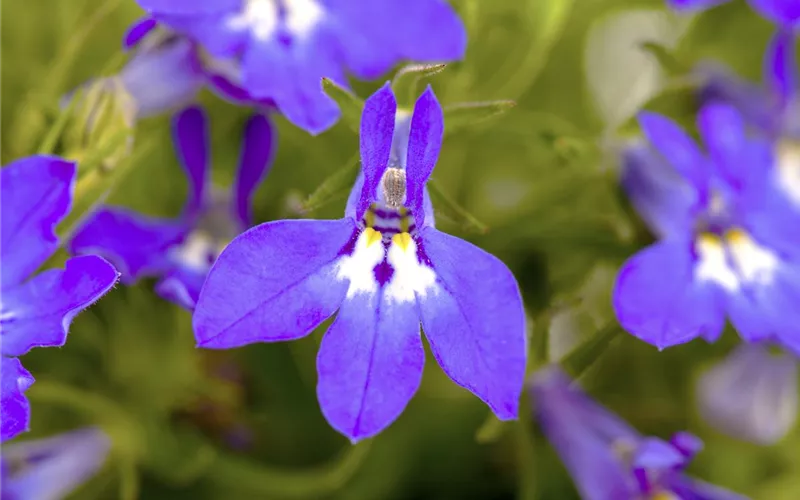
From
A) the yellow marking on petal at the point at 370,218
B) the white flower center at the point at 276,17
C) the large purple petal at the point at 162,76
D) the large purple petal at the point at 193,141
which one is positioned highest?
the white flower center at the point at 276,17

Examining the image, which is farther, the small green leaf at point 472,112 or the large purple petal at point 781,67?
the large purple petal at point 781,67

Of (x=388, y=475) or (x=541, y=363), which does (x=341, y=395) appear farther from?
(x=388, y=475)

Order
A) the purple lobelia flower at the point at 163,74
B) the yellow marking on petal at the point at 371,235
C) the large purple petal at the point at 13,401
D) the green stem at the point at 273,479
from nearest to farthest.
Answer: the large purple petal at the point at 13,401
the yellow marking on petal at the point at 371,235
the purple lobelia flower at the point at 163,74
the green stem at the point at 273,479

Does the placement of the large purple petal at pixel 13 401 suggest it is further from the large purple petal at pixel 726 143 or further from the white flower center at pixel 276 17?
the large purple petal at pixel 726 143

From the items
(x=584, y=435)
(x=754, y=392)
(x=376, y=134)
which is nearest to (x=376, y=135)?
(x=376, y=134)

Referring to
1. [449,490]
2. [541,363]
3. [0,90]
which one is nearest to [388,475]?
[449,490]

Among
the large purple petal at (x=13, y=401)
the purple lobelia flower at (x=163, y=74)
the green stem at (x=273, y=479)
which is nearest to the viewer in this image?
the large purple petal at (x=13, y=401)

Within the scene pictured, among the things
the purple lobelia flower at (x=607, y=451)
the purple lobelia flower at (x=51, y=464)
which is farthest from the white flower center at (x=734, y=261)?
the purple lobelia flower at (x=51, y=464)

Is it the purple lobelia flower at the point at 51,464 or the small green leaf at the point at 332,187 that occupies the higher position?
the small green leaf at the point at 332,187

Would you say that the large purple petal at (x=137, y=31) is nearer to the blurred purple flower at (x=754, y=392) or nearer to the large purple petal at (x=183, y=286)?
the large purple petal at (x=183, y=286)
